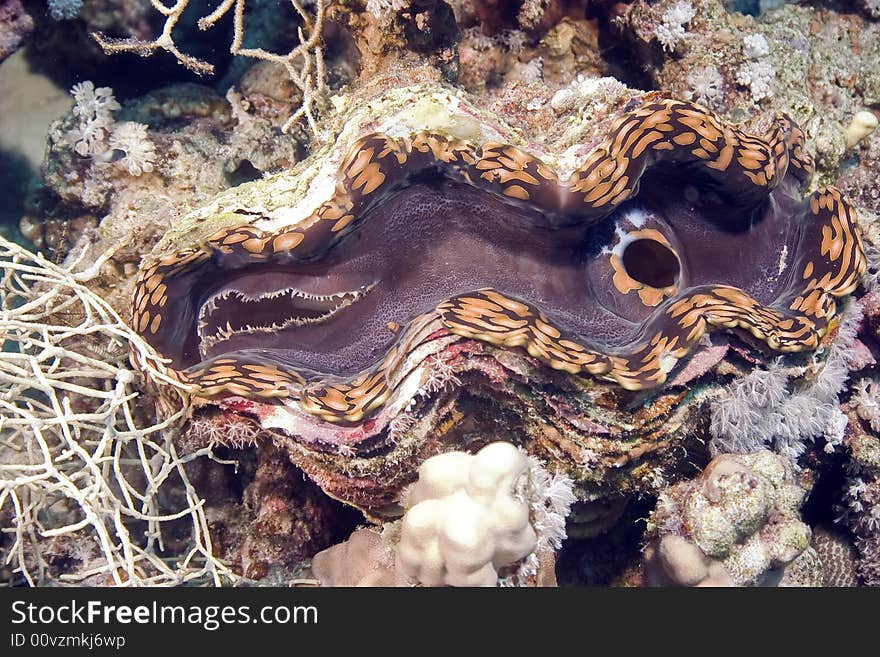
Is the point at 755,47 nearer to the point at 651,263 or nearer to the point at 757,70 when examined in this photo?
→ the point at 757,70

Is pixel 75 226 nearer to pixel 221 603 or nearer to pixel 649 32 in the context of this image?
pixel 221 603

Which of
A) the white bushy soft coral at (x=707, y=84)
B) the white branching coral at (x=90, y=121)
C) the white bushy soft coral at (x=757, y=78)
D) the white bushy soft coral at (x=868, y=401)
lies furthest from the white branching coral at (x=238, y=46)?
the white bushy soft coral at (x=868, y=401)

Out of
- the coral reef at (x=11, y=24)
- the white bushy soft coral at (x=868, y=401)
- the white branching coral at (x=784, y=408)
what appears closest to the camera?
the white branching coral at (x=784, y=408)

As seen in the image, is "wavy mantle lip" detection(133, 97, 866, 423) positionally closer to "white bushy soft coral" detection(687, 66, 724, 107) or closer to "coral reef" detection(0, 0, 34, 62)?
"white bushy soft coral" detection(687, 66, 724, 107)

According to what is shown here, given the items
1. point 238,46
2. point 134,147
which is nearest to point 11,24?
point 134,147

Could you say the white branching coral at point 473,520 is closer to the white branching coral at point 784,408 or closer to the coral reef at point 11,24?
the white branching coral at point 784,408
